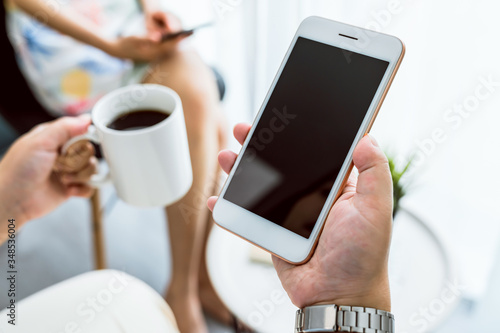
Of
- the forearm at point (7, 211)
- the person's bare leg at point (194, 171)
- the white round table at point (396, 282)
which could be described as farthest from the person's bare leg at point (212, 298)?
the forearm at point (7, 211)

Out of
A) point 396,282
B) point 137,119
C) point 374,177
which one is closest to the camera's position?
point 374,177

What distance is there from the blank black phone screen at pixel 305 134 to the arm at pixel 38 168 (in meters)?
0.27

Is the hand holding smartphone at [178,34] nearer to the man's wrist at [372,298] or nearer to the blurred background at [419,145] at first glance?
the blurred background at [419,145]

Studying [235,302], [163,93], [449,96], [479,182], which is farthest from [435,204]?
[163,93]

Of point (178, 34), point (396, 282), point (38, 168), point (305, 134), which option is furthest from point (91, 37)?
point (396, 282)

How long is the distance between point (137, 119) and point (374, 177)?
13.5 inches

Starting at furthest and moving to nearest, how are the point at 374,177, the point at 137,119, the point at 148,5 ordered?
the point at 148,5 → the point at 137,119 → the point at 374,177

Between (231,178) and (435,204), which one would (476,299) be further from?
(231,178)

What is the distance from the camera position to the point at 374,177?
485 mm

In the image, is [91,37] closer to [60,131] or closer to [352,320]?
[60,131]

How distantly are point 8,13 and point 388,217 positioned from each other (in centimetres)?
78

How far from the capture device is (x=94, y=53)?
33.0 inches

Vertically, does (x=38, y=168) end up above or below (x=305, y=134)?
below

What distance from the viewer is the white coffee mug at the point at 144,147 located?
1.84ft
